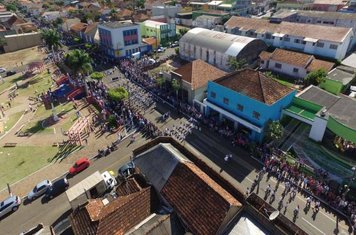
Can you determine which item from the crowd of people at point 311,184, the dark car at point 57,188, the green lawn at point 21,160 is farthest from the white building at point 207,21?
the dark car at point 57,188

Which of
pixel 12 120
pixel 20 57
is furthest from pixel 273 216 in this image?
pixel 20 57

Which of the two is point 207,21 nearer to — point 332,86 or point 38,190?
point 332,86

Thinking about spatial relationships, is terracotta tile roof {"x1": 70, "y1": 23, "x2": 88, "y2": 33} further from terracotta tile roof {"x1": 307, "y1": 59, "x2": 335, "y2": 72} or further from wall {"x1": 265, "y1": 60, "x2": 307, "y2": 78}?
terracotta tile roof {"x1": 307, "y1": 59, "x2": 335, "y2": 72}

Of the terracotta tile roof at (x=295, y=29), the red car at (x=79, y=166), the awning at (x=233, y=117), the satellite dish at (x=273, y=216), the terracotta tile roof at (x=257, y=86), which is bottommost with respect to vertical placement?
the red car at (x=79, y=166)

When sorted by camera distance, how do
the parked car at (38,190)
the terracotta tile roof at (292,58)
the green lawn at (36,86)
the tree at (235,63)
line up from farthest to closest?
the green lawn at (36,86) < the tree at (235,63) < the terracotta tile roof at (292,58) < the parked car at (38,190)

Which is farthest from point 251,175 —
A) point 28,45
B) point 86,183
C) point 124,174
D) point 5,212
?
point 28,45

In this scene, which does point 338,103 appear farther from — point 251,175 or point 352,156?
point 251,175

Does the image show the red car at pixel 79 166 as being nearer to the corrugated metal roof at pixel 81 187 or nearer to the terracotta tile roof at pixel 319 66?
the corrugated metal roof at pixel 81 187
